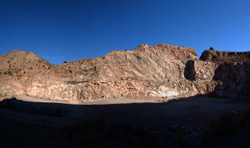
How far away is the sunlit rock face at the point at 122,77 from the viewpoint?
64.9 ft

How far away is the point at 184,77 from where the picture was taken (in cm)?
2691

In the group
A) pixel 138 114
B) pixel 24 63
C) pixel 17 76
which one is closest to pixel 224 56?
pixel 138 114

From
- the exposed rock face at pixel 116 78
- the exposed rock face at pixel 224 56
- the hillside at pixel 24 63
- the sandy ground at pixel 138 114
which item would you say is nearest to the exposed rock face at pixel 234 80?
the exposed rock face at pixel 224 56

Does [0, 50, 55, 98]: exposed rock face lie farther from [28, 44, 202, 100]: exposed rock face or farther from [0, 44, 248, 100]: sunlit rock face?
[28, 44, 202, 100]: exposed rock face

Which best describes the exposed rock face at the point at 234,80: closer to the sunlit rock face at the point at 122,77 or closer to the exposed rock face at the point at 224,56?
the sunlit rock face at the point at 122,77

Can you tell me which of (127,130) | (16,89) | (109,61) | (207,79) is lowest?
(127,130)

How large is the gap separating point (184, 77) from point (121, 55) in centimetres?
1239

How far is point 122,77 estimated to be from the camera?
22.5 meters

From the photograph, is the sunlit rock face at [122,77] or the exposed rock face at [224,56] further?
the exposed rock face at [224,56]

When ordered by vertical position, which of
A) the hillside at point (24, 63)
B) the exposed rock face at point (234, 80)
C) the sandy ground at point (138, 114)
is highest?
the hillside at point (24, 63)

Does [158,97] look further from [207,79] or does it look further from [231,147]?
[231,147]

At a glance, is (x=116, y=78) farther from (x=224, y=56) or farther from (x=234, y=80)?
(x=224, y=56)

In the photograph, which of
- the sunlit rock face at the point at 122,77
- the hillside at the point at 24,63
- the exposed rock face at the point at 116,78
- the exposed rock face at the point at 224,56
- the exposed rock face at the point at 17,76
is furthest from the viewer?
the hillside at the point at 24,63

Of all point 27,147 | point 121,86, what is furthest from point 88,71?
point 27,147
